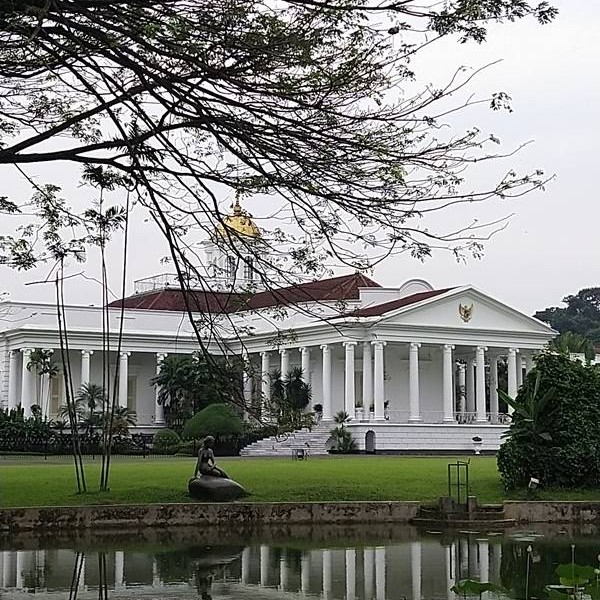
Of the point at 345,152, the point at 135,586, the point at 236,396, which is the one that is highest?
the point at 345,152

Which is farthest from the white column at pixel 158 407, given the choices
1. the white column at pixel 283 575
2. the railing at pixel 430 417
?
the white column at pixel 283 575

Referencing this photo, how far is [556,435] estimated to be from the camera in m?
23.3

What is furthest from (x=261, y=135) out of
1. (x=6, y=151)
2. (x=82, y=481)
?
(x=82, y=481)

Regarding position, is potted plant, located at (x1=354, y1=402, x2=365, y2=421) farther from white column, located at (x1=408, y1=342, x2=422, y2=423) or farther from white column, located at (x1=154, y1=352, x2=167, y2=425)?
white column, located at (x1=154, y1=352, x2=167, y2=425)

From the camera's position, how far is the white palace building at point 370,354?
177 feet

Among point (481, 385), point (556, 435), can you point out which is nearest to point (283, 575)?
point (556, 435)

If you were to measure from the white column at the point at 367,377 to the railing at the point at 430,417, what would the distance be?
1.73 feet

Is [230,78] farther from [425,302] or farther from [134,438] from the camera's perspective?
[425,302]

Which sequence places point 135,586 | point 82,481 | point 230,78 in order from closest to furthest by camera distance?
point 230,78 < point 135,586 < point 82,481

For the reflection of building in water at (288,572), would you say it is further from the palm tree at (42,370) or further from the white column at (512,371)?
the white column at (512,371)

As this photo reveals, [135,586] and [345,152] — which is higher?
[345,152]

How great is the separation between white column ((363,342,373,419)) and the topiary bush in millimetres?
10143

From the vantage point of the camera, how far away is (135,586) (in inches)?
468

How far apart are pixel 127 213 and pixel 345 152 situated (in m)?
5.69
